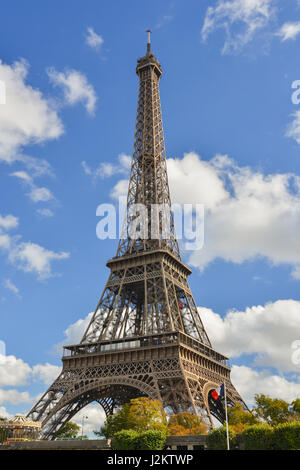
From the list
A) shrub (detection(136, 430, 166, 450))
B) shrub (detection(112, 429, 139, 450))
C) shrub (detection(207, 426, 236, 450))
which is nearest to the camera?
shrub (detection(207, 426, 236, 450))

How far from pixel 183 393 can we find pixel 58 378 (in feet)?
54.8

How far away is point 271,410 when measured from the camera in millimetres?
45625

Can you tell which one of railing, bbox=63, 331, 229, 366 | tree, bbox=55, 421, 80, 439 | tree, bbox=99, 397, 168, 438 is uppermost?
railing, bbox=63, 331, 229, 366

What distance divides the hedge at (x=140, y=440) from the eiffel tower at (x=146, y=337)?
7.91 meters

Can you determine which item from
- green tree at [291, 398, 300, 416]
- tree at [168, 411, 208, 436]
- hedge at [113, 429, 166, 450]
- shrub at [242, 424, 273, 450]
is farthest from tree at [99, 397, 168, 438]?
green tree at [291, 398, 300, 416]

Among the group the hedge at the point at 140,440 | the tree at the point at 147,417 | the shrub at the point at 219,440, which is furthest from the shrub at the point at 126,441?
the shrub at the point at 219,440

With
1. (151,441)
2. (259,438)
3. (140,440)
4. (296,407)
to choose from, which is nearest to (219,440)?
(259,438)

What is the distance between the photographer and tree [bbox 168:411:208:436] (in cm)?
3850

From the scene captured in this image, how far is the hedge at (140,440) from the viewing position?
33.3 meters

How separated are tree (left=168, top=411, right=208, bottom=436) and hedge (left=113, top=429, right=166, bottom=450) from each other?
481 cm

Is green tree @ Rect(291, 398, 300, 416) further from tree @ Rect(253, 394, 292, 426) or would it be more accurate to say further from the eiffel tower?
the eiffel tower

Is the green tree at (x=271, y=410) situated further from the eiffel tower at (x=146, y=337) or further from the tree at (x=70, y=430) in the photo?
the tree at (x=70, y=430)

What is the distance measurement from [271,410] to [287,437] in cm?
1705
